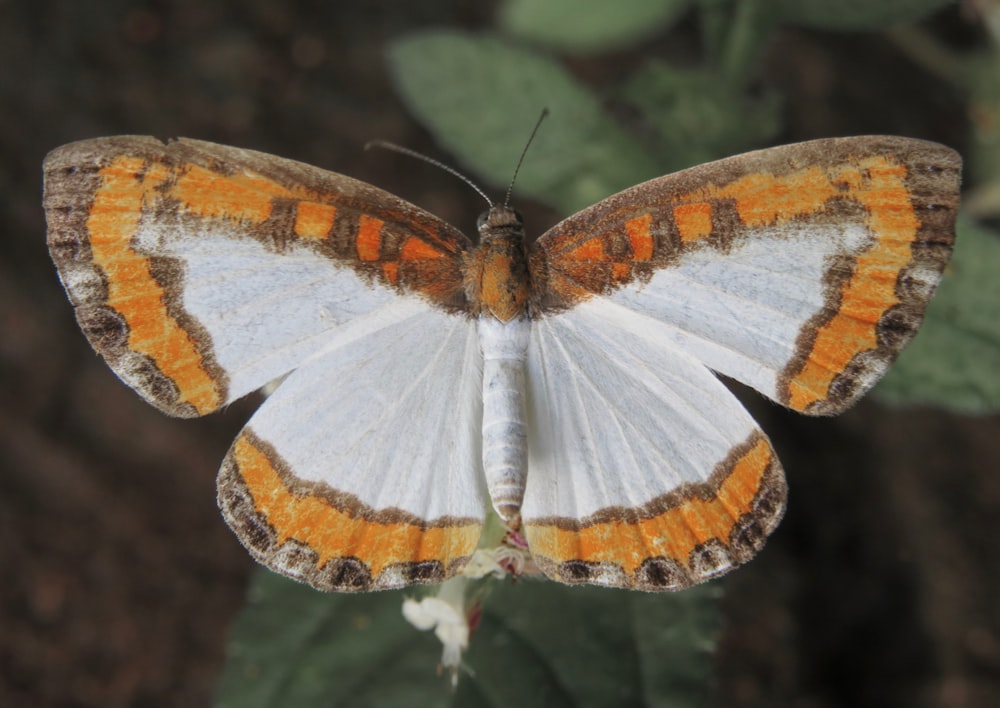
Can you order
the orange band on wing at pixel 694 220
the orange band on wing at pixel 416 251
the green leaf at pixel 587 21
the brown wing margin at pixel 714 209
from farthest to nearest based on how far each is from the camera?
the green leaf at pixel 587 21 → the orange band on wing at pixel 416 251 → the orange band on wing at pixel 694 220 → the brown wing margin at pixel 714 209

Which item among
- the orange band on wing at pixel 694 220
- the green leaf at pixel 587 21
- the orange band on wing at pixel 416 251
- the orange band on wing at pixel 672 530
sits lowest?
the orange band on wing at pixel 672 530

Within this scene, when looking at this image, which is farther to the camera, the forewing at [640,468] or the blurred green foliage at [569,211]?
the blurred green foliage at [569,211]

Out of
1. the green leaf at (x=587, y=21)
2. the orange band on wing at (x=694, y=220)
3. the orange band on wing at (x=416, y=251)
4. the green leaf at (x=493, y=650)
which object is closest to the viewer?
the orange band on wing at (x=694, y=220)

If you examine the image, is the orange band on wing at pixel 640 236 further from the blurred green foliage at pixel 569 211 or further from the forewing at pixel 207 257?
the blurred green foliage at pixel 569 211

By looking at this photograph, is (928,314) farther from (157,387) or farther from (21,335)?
(21,335)

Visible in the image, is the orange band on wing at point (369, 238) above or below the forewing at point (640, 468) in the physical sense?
above

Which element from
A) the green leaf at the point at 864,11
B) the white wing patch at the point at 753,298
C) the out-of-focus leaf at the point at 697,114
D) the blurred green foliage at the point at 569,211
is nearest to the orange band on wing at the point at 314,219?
the white wing patch at the point at 753,298

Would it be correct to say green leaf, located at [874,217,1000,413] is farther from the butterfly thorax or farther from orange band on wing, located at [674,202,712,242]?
the butterfly thorax
